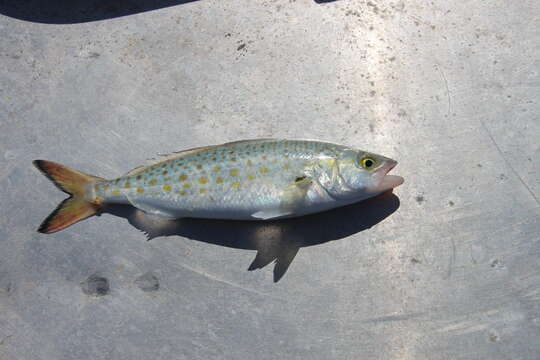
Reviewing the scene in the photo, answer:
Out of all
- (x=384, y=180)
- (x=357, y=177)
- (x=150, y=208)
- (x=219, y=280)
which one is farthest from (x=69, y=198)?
(x=384, y=180)

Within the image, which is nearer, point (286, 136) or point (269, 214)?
point (269, 214)

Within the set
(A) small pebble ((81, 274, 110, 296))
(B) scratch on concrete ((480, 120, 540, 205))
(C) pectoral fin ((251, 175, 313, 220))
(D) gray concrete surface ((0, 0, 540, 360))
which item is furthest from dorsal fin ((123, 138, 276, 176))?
(B) scratch on concrete ((480, 120, 540, 205))

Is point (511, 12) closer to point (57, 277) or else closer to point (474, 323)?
point (474, 323)

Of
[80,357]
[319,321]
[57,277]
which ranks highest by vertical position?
[57,277]

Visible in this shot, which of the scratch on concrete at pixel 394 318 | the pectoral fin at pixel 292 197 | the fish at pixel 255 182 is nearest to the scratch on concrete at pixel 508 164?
the fish at pixel 255 182

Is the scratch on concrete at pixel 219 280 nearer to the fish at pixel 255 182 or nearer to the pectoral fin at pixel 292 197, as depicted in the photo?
the fish at pixel 255 182

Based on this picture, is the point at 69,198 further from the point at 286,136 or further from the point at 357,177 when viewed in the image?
the point at 357,177

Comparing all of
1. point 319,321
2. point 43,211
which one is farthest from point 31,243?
point 319,321
